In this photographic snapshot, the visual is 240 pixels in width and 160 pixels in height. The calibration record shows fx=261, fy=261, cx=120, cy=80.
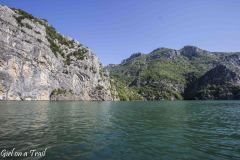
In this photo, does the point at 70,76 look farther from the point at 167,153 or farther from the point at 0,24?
the point at 167,153

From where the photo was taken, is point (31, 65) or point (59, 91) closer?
point (31, 65)

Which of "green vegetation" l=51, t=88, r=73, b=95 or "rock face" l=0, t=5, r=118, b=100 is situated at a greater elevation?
"rock face" l=0, t=5, r=118, b=100

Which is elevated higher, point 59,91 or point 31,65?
point 31,65

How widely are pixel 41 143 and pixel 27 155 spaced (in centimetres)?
404

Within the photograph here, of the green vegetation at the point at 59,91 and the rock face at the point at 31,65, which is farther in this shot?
the green vegetation at the point at 59,91

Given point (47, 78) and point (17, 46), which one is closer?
point (17, 46)

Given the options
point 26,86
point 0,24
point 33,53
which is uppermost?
point 0,24

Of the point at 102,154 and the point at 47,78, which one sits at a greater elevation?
the point at 47,78

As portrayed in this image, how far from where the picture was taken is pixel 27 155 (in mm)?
17844

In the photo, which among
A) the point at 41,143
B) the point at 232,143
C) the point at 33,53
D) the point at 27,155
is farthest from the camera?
the point at 33,53

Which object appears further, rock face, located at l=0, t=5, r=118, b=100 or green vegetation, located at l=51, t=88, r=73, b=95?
green vegetation, located at l=51, t=88, r=73, b=95

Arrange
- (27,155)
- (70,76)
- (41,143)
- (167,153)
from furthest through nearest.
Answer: (70,76)
(41,143)
(167,153)
(27,155)

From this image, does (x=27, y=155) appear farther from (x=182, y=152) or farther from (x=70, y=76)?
(x=70, y=76)

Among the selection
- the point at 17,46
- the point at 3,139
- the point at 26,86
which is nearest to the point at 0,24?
the point at 17,46
